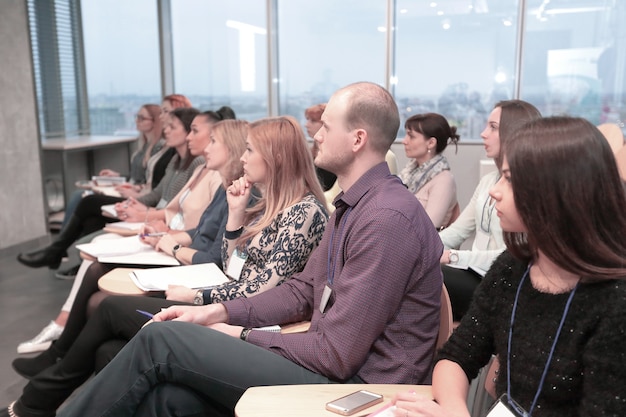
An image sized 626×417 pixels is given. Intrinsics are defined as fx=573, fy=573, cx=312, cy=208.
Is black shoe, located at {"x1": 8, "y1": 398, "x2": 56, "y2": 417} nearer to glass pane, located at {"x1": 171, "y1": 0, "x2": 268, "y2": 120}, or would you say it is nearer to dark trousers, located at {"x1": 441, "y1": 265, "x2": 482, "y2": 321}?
dark trousers, located at {"x1": 441, "y1": 265, "x2": 482, "y2": 321}

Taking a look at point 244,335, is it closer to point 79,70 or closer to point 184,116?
point 184,116

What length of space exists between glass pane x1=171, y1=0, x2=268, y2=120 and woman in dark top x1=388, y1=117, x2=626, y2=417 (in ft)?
18.4

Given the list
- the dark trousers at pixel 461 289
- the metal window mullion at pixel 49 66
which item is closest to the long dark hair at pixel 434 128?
the dark trousers at pixel 461 289

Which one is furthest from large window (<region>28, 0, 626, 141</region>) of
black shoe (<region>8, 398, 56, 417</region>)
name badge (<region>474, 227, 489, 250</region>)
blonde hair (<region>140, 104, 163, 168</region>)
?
black shoe (<region>8, 398, 56, 417</region>)

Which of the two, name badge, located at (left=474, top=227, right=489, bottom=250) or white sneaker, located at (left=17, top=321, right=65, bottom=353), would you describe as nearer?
name badge, located at (left=474, top=227, right=489, bottom=250)

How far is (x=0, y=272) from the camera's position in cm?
459

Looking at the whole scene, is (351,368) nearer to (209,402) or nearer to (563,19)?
(209,402)

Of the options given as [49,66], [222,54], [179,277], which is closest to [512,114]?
[179,277]

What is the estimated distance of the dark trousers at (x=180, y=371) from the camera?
1482 millimetres

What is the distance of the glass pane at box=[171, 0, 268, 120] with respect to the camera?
652 cm

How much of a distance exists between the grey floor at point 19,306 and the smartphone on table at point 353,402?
2.07 meters

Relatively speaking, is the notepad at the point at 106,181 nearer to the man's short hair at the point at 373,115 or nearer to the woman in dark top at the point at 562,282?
the man's short hair at the point at 373,115

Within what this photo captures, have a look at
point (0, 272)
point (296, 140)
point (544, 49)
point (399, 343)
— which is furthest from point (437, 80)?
point (399, 343)

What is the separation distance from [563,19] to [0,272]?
18.1 feet
